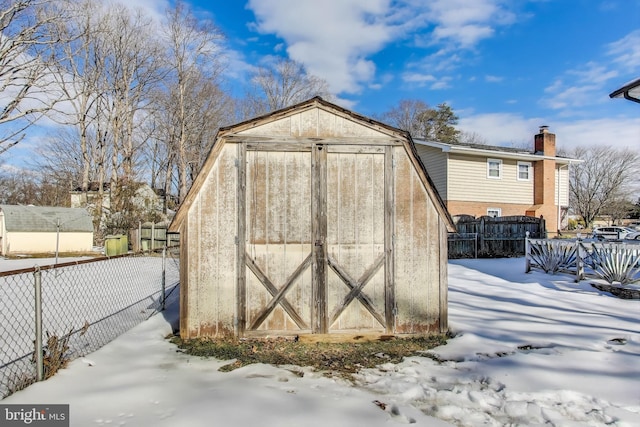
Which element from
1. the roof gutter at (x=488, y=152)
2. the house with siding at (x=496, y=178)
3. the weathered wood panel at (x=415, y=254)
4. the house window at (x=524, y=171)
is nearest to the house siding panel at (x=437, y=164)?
the house with siding at (x=496, y=178)

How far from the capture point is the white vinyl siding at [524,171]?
20166mm

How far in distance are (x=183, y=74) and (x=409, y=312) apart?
90.4ft

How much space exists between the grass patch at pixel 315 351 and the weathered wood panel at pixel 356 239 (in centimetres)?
39

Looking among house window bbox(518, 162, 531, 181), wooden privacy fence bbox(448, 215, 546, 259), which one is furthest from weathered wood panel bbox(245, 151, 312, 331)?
house window bbox(518, 162, 531, 181)

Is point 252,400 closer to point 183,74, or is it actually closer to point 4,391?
point 4,391

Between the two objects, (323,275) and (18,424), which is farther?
(323,275)

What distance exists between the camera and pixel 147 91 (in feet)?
89.0

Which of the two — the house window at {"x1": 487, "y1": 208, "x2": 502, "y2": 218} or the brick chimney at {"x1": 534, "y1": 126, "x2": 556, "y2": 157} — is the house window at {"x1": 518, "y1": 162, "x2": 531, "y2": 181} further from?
the house window at {"x1": 487, "y1": 208, "x2": 502, "y2": 218}

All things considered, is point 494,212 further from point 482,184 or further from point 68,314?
point 68,314

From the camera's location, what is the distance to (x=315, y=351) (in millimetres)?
4648

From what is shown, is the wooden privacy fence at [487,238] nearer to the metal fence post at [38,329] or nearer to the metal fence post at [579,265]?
the metal fence post at [579,265]

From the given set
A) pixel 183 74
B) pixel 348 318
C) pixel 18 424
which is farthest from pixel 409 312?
pixel 183 74

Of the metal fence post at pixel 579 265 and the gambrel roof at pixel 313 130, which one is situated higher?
the gambrel roof at pixel 313 130

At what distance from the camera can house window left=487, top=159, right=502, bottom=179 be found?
1931 cm
